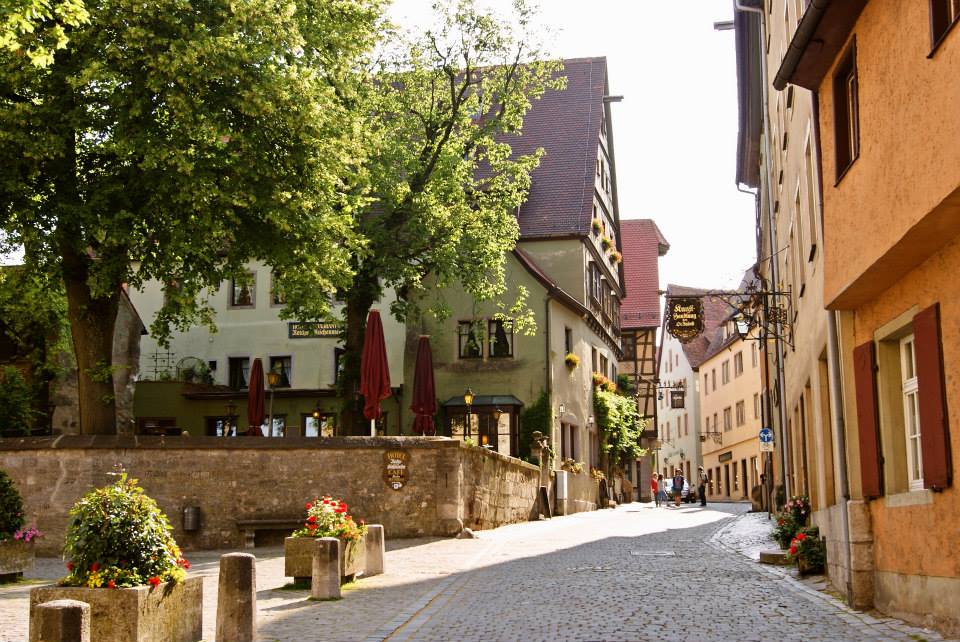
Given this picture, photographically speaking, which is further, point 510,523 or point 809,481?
point 510,523

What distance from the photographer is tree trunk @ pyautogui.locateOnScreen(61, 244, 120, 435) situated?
20297 millimetres

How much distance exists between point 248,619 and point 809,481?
11.6 meters

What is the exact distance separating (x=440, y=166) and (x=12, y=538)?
54.0 feet

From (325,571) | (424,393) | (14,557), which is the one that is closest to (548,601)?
(325,571)

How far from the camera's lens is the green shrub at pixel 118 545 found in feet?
25.1

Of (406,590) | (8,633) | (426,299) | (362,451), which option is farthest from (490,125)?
(8,633)

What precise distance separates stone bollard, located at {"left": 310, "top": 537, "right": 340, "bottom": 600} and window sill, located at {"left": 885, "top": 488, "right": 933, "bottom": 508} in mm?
5541

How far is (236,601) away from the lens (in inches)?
343

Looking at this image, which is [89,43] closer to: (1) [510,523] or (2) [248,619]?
(2) [248,619]

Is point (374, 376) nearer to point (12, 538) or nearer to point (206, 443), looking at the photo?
point (206, 443)

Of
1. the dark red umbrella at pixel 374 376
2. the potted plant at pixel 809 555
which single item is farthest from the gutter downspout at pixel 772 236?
the potted plant at pixel 809 555

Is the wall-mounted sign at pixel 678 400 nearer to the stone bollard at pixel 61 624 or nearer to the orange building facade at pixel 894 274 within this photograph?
the orange building facade at pixel 894 274

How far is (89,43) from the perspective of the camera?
18469 mm

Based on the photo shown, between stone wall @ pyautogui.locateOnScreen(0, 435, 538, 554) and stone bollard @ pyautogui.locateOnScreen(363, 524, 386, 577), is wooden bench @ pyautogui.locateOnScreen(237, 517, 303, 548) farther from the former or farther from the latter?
stone bollard @ pyautogui.locateOnScreen(363, 524, 386, 577)
